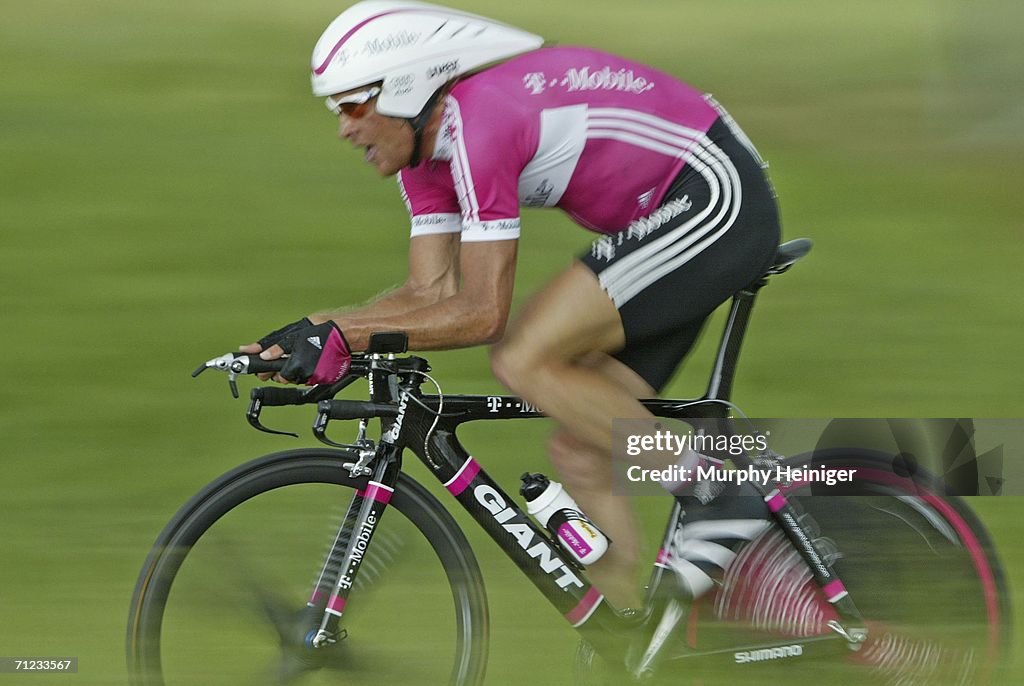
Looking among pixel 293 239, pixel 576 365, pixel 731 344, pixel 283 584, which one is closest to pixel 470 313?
pixel 576 365

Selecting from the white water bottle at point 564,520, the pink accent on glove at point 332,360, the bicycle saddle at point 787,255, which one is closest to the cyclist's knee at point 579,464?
the white water bottle at point 564,520

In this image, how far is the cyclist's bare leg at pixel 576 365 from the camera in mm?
3658

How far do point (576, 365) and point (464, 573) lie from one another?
54 centimetres

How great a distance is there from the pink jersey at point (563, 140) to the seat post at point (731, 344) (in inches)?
11.7

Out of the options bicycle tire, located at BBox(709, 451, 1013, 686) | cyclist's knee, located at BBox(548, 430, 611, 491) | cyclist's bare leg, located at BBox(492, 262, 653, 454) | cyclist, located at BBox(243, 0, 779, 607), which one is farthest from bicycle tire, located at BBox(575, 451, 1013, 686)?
cyclist's bare leg, located at BBox(492, 262, 653, 454)

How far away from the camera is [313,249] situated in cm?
775

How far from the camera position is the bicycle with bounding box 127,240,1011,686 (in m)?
3.69

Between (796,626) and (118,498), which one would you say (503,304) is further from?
(118,498)

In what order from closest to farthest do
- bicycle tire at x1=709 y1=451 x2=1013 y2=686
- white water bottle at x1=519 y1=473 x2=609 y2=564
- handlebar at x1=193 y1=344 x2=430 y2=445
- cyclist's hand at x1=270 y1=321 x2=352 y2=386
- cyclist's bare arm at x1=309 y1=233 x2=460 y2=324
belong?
1. cyclist's hand at x1=270 y1=321 x2=352 y2=386
2. handlebar at x1=193 y1=344 x2=430 y2=445
3. white water bottle at x1=519 y1=473 x2=609 y2=564
4. bicycle tire at x1=709 y1=451 x2=1013 y2=686
5. cyclist's bare arm at x1=309 y1=233 x2=460 y2=324

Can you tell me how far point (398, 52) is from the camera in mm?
3609

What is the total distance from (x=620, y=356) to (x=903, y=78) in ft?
27.3

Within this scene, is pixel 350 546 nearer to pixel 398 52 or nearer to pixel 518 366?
pixel 518 366

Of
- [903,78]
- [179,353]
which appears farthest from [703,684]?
[903,78]

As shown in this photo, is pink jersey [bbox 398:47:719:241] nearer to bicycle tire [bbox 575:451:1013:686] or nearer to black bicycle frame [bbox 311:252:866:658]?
black bicycle frame [bbox 311:252:866:658]
